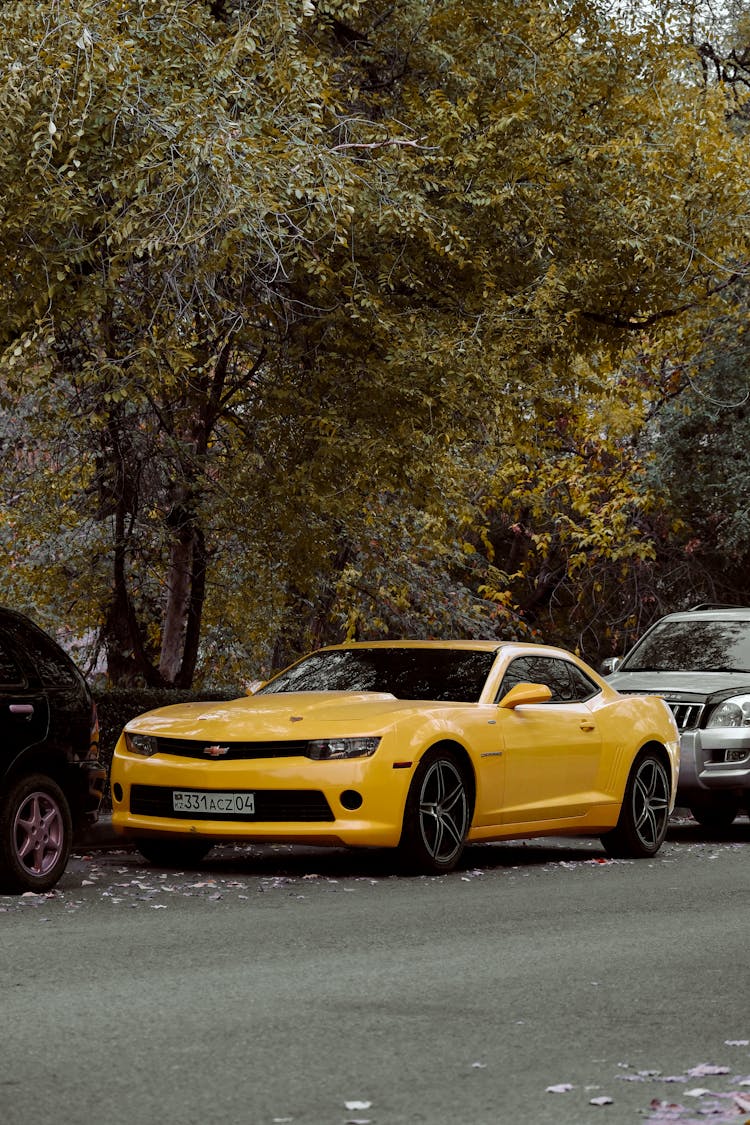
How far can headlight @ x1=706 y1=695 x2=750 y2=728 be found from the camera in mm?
14359

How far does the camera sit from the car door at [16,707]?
9.67 metres

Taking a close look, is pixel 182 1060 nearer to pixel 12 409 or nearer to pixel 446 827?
pixel 446 827

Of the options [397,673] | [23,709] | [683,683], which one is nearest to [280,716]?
[397,673]

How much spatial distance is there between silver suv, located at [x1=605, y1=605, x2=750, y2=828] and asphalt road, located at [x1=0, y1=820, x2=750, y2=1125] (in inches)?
133

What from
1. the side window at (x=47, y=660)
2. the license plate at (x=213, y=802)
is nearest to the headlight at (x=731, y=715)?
the license plate at (x=213, y=802)

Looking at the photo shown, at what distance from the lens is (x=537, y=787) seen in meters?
11.5

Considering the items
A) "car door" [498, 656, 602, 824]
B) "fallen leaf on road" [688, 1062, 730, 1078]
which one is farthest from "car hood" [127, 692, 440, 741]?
"fallen leaf on road" [688, 1062, 730, 1078]

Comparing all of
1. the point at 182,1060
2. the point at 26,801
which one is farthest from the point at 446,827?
the point at 182,1060

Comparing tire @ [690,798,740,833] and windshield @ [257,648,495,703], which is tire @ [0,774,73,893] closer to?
windshield @ [257,648,495,703]

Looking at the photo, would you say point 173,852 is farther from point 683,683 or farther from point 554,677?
point 683,683

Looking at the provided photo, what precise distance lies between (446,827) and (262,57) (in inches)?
233

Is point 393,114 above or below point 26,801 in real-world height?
above

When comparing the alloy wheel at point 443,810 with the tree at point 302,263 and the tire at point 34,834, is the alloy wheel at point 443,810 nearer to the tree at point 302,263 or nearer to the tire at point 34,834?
the tire at point 34,834

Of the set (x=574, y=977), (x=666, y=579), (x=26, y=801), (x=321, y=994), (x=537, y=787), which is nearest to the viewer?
(x=321, y=994)
